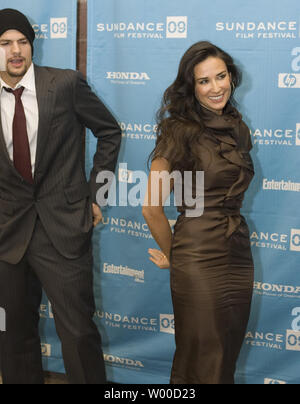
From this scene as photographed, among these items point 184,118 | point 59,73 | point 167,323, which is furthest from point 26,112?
point 167,323

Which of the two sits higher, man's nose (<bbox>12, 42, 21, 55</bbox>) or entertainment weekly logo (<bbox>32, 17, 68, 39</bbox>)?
entertainment weekly logo (<bbox>32, 17, 68, 39</bbox>)

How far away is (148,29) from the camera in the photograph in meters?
2.71

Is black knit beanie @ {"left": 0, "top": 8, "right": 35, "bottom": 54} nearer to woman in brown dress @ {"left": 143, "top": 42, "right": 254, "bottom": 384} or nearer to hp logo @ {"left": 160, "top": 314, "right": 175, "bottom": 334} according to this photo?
woman in brown dress @ {"left": 143, "top": 42, "right": 254, "bottom": 384}

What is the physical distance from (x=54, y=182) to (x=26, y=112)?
299 mm

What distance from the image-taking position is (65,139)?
215 centimetres

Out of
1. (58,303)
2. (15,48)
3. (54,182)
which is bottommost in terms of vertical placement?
(58,303)

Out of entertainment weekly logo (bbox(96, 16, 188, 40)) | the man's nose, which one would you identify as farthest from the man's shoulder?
entertainment weekly logo (bbox(96, 16, 188, 40))

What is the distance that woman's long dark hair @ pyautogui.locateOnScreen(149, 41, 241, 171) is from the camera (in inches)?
75.6

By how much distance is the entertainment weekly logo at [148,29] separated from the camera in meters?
2.66

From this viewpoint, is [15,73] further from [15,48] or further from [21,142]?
[21,142]

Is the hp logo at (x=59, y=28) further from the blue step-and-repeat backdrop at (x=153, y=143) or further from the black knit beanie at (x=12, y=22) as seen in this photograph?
the black knit beanie at (x=12, y=22)

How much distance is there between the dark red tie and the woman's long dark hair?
1.68 ft
